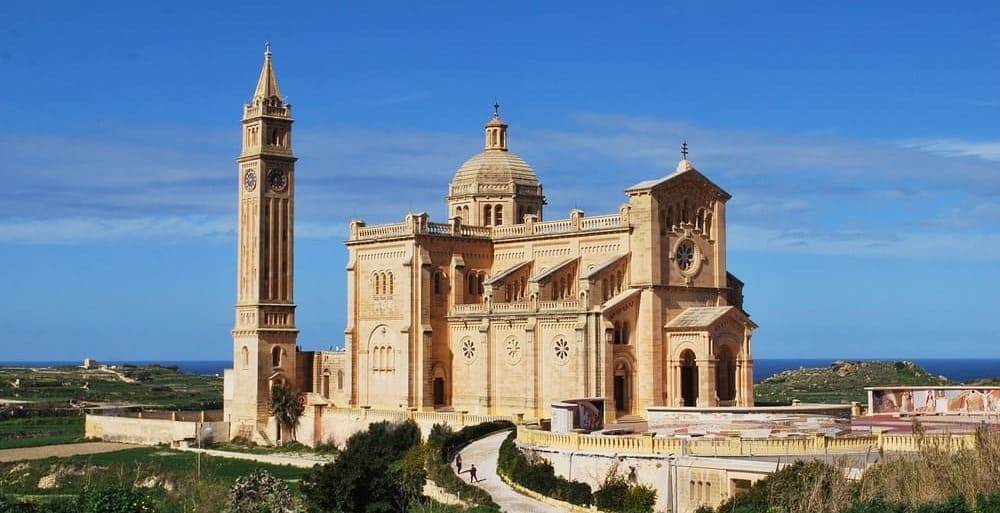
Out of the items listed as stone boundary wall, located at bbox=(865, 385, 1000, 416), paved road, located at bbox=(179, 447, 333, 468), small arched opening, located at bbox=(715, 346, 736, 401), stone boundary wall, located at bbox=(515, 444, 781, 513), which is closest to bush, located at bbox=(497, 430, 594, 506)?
stone boundary wall, located at bbox=(515, 444, 781, 513)

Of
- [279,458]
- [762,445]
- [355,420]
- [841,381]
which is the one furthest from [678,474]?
[841,381]

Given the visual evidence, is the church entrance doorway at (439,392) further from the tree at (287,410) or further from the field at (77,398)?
the field at (77,398)

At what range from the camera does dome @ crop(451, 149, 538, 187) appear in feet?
245

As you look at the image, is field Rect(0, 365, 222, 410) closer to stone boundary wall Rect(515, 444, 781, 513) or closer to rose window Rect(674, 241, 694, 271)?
rose window Rect(674, 241, 694, 271)

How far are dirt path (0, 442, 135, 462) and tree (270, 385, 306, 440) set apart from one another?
915cm

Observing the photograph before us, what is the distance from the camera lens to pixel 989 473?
113 feet

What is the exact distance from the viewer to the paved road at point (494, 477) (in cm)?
4316

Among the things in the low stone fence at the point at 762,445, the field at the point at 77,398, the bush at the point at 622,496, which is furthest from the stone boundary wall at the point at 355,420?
the low stone fence at the point at 762,445

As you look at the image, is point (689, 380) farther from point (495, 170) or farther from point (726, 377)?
point (495, 170)

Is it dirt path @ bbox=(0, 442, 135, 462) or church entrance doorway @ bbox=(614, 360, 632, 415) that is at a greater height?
church entrance doorway @ bbox=(614, 360, 632, 415)

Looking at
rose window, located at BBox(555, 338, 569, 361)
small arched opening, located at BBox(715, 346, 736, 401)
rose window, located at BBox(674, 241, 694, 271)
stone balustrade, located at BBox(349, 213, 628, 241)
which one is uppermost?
stone balustrade, located at BBox(349, 213, 628, 241)

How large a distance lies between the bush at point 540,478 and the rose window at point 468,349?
62.0 feet

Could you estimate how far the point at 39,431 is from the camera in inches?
3620

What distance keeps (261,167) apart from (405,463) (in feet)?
88.2
